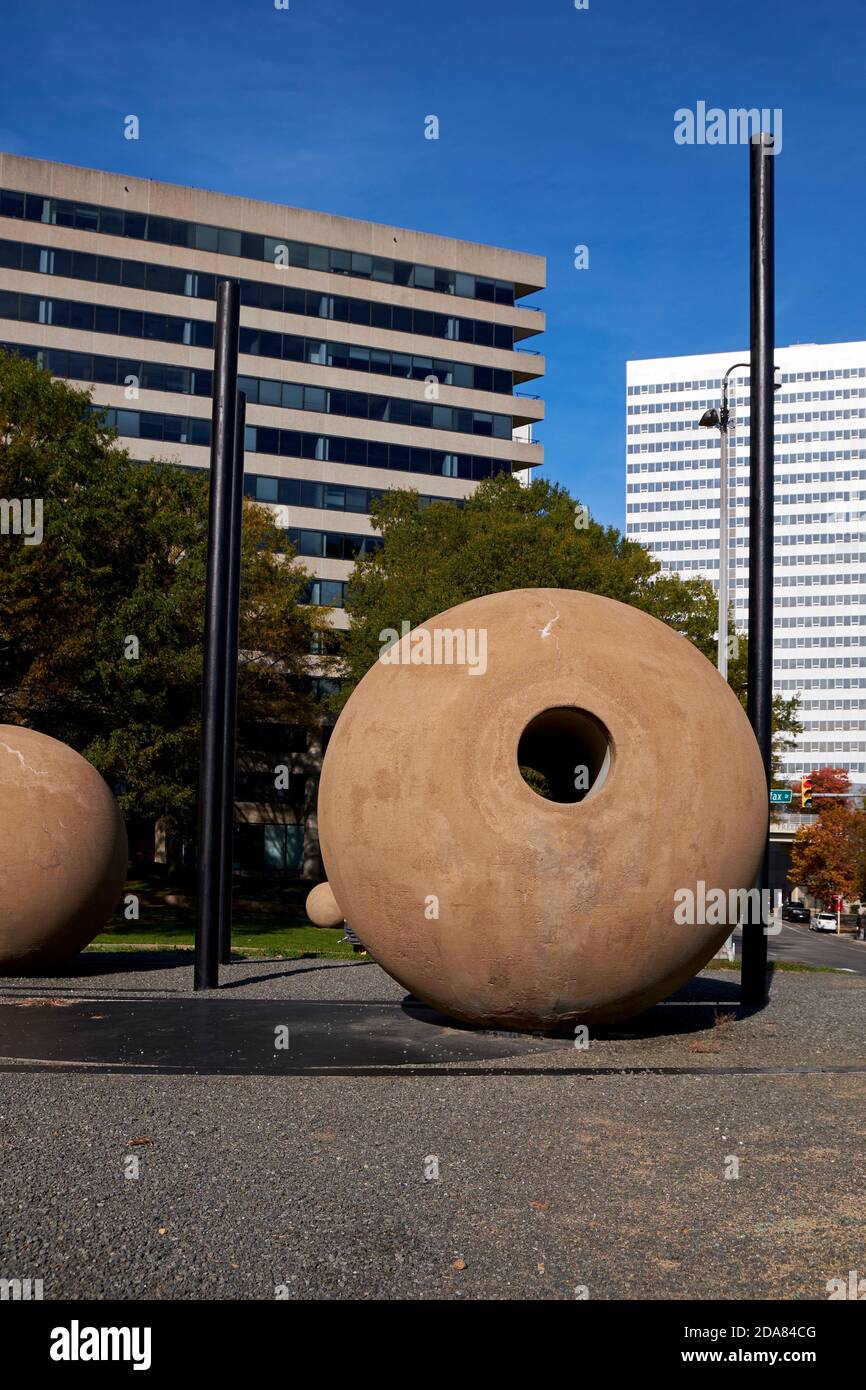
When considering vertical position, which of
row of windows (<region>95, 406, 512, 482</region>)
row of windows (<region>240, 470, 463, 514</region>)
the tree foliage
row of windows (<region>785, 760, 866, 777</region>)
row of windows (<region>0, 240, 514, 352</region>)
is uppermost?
row of windows (<region>0, 240, 514, 352</region>)

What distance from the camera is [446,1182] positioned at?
22.1 feet

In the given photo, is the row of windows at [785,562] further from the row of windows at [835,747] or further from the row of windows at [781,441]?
the row of windows at [835,747]

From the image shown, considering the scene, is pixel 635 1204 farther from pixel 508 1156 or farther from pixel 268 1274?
pixel 268 1274

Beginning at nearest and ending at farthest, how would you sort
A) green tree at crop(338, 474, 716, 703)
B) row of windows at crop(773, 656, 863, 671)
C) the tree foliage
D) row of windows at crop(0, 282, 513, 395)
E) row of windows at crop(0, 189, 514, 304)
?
green tree at crop(338, 474, 716, 703) < row of windows at crop(0, 282, 513, 395) < row of windows at crop(0, 189, 514, 304) < the tree foliage < row of windows at crop(773, 656, 863, 671)

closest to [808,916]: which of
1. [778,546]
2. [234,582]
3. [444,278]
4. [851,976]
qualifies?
[444,278]

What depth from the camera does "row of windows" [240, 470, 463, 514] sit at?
58.6 metres

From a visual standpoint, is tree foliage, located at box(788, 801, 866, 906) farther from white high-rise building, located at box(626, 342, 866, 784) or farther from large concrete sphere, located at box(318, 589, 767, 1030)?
white high-rise building, located at box(626, 342, 866, 784)

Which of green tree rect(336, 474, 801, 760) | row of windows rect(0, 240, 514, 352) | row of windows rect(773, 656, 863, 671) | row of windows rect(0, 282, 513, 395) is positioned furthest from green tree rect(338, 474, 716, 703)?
row of windows rect(773, 656, 863, 671)

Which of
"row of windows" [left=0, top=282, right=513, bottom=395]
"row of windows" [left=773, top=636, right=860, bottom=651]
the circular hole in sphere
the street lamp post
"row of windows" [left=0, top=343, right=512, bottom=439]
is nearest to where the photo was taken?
the circular hole in sphere

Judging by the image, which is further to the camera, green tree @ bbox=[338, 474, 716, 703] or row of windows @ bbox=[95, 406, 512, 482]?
row of windows @ bbox=[95, 406, 512, 482]

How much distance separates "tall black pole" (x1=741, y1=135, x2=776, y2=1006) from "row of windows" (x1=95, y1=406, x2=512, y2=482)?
38976mm

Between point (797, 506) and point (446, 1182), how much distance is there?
15539cm

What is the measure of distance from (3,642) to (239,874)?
28779 mm

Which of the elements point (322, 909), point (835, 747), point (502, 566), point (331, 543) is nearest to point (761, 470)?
point (322, 909)
